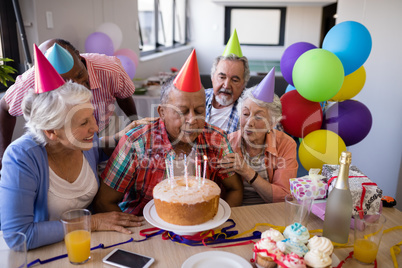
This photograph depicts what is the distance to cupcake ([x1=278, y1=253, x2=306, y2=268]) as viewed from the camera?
3.22ft

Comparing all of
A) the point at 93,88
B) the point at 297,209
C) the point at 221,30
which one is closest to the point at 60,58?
the point at 93,88

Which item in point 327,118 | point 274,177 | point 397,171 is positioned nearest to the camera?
point 274,177

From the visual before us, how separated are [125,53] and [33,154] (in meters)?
3.00

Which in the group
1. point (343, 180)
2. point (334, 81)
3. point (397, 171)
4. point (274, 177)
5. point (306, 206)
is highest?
point (334, 81)

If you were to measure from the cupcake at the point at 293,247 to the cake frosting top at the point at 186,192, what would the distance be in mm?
320

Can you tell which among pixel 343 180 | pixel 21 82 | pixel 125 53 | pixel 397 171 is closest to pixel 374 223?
pixel 343 180

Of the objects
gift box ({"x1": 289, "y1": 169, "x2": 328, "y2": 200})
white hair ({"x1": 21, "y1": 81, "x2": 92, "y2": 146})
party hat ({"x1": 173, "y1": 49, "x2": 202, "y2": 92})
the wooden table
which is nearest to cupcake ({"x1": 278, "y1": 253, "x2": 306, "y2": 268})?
the wooden table

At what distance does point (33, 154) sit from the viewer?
1.29 meters

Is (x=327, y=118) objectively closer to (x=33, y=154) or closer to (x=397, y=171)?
(x=397, y=171)

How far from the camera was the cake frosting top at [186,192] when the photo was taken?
4.04 ft

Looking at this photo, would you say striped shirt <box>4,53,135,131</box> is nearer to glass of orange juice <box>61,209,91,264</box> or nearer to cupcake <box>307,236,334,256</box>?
glass of orange juice <box>61,209,91,264</box>

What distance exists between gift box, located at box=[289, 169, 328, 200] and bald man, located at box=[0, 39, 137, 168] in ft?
4.50

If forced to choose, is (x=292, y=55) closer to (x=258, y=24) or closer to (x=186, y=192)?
(x=186, y=192)

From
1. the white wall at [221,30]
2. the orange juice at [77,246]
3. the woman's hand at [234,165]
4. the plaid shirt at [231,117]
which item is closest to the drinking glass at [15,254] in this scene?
A: the orange juice at [77,246]
